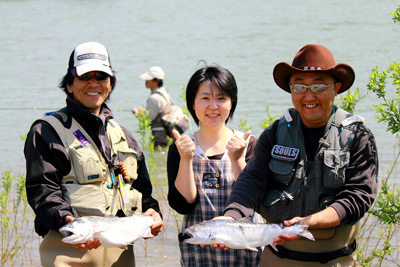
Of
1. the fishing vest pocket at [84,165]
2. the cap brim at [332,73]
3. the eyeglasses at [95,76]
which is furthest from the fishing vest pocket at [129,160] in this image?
the cap brim at [332,73]

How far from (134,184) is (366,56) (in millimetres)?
16762

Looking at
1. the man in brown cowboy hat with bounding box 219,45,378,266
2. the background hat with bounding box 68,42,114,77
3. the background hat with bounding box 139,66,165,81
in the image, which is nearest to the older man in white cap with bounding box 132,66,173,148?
the background hat with bounding box 139,66,165,81

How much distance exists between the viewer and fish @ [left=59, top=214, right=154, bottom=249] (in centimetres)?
391

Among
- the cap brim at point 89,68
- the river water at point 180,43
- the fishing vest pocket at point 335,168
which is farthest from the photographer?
the river water at point 180,43

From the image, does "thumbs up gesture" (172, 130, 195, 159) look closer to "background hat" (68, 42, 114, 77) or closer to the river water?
"background hat" (68, 42, 114, 77)

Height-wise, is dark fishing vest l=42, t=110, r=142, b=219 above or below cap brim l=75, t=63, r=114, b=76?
below

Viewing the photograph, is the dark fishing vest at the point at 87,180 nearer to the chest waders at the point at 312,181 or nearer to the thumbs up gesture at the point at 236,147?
the thumbs up gesture at the point at 236,147

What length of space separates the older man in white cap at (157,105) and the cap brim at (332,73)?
9.09 m

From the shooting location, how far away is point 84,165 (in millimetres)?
4328

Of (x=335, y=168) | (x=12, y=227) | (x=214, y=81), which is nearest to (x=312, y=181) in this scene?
(x=335, y=168)

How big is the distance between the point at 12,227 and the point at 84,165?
4364 millimetres

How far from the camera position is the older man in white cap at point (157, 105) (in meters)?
13.3

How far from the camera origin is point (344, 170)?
387 centimetres

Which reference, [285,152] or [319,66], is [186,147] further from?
[319,66]
